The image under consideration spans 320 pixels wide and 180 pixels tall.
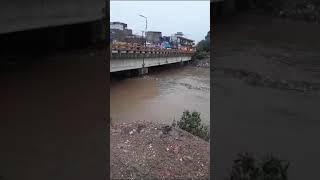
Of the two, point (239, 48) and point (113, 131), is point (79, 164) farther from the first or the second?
point (113, 131)

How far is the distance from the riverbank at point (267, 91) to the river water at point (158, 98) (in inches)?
474

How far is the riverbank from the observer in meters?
7.77

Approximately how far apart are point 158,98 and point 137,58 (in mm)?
4752

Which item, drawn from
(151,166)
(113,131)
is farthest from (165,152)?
(113,131)

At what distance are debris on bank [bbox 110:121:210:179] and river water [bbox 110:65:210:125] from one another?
5.62 meters

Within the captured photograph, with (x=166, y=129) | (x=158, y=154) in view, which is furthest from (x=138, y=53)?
(x=158, y=154)

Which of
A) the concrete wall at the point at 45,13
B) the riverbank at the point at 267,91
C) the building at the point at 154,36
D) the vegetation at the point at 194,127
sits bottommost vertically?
the vegetation at the point at 194,127

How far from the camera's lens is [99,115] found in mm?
9242

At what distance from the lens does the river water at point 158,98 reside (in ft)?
79.8

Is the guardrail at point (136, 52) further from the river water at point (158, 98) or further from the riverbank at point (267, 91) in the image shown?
the riverbank at point (267, 91)

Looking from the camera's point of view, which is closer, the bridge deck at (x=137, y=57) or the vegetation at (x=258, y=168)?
the vegetation at (x=258, y=168)

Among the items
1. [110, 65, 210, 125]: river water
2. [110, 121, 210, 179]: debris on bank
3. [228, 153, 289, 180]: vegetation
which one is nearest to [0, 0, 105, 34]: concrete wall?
[228, 153, 289, 180]: vegetation

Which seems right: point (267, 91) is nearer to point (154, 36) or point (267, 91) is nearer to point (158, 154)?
point (158, 154)

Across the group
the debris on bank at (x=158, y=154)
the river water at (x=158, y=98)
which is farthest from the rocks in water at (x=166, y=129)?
the river water at (x=158, y=98)
